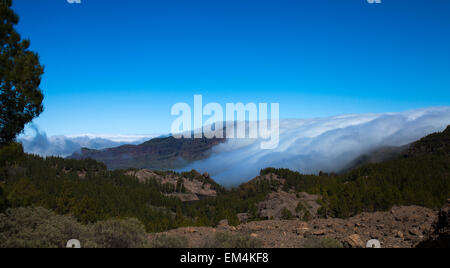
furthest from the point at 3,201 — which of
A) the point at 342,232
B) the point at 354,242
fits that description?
the point at 342,232

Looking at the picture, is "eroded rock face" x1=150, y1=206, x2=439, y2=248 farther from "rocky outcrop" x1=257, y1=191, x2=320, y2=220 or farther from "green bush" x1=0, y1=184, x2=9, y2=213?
"rocky outcrop" x1=257, y1=191, x2=320, y2=220

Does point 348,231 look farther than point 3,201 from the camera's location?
Yes

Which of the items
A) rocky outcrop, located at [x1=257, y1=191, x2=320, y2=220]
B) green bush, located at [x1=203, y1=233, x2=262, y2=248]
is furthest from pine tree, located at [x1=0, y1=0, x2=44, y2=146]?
rocky outcrop, located at [x1=257, y1=191, x2=320, y2=220]

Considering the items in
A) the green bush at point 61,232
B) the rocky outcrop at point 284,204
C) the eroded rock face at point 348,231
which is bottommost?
the rocky outcrop at point 284,204

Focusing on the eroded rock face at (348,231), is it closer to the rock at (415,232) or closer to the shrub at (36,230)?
the rock at (415,232)

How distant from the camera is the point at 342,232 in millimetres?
23500

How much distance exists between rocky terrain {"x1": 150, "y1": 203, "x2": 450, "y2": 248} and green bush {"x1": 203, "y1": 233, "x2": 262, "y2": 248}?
100cm

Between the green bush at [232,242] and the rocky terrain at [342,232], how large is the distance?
1.00 meters

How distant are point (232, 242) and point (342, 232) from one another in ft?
34.2

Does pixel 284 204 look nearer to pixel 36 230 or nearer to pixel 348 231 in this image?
pixel 348 231

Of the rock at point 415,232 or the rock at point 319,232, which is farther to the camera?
the rock at point 319,232

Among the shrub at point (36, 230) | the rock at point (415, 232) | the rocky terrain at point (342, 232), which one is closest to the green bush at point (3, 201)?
the shrub at point (36, 230)

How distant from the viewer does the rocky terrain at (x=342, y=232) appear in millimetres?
19466
